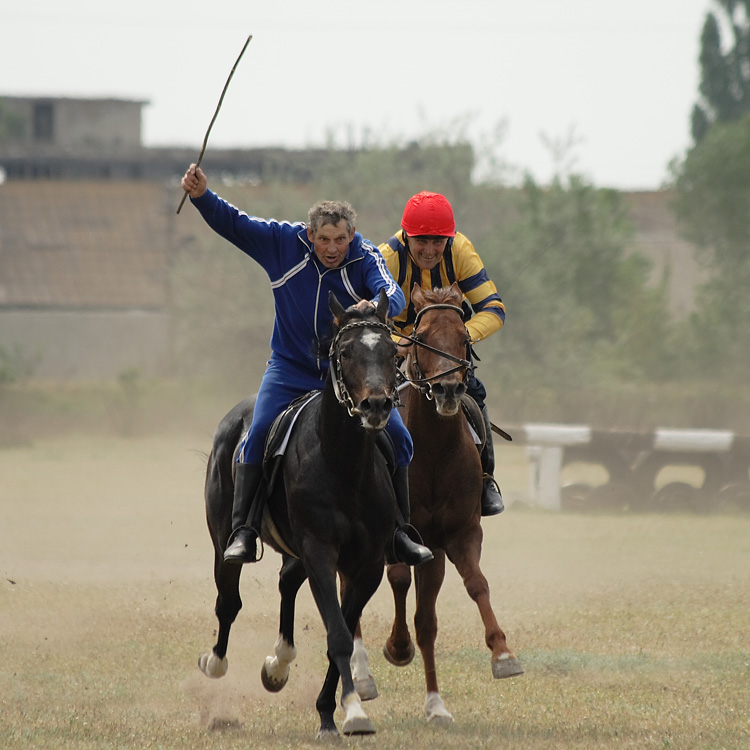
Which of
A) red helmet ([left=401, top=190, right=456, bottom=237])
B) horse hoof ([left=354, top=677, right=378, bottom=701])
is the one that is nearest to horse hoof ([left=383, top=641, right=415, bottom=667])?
horse hoof ([left=354, top=677, right=378, bottom=701])

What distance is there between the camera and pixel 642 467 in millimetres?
17453

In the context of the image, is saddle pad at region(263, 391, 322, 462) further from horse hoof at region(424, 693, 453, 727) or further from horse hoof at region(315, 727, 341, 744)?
horse hoof at region(424, 693, 453, 727)

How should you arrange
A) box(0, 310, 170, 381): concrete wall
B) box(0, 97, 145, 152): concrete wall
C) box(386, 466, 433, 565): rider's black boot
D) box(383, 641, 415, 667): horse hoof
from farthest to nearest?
box(0, 97, 145, 152): concrete wall, box(0, 310, 170, 381): concrete wall, box(383, 641, 415, 667): horse hoof, box(386, 466, 433, 565): rider's black boot

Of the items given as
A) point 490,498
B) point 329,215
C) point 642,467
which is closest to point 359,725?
point 490,498

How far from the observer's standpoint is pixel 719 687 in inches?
289

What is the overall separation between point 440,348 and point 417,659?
2719 millimetres

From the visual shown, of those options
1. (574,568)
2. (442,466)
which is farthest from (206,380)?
(442,466)

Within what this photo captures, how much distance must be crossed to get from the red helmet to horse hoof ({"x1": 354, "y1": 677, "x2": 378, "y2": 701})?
8.75 ft

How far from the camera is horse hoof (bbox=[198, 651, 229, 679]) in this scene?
23.7 feet

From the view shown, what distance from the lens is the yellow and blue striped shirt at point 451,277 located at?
7480mm

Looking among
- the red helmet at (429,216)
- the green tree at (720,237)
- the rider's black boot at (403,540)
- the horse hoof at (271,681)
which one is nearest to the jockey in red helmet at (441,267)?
the red helmet at (429,216)

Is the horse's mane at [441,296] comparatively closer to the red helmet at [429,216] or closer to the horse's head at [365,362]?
the red helmet at [429,216]

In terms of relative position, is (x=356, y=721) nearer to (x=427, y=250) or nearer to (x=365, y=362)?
(x=365, y=362)

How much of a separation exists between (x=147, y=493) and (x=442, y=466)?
40.7 feet
